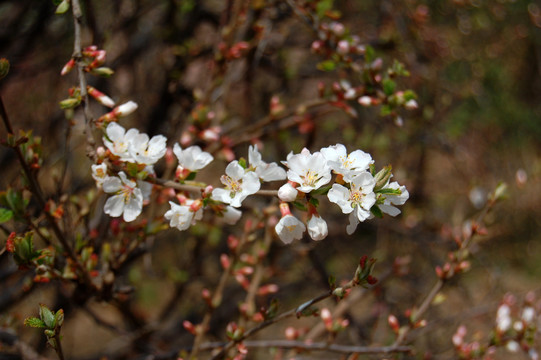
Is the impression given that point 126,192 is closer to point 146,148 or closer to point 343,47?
point 146,148

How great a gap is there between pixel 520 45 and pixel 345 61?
12.5 ft

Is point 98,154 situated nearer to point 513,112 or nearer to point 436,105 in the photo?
point 436,105

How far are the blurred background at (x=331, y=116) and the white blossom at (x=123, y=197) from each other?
886 mm

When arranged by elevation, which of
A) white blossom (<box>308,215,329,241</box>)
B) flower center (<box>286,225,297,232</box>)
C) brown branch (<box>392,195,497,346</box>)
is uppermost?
white blossom (<box>308,215,329,241</box>)

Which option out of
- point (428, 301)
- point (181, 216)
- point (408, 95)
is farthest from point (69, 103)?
point (428, 301)

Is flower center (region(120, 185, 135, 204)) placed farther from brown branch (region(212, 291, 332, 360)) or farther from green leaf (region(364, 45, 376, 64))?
green leaf (region(364, 45, 376, 64))

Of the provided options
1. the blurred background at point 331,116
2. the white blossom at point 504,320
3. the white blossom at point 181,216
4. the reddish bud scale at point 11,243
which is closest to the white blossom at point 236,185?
the white blossom at point 181,216

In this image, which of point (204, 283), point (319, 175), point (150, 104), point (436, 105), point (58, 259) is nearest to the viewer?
point (319, 175)

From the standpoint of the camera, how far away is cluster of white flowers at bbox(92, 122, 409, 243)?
1320 millimetres

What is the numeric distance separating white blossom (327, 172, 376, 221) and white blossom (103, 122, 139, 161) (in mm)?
679

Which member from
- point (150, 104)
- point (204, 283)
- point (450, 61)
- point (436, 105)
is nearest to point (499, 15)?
point (450, 61)

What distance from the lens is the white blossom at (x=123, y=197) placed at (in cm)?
146

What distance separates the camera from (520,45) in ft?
16.6

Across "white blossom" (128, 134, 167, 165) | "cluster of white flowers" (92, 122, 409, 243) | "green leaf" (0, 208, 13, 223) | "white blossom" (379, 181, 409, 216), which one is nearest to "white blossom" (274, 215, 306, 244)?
"cluster of white flowers" (92, 122, 409, 243)
